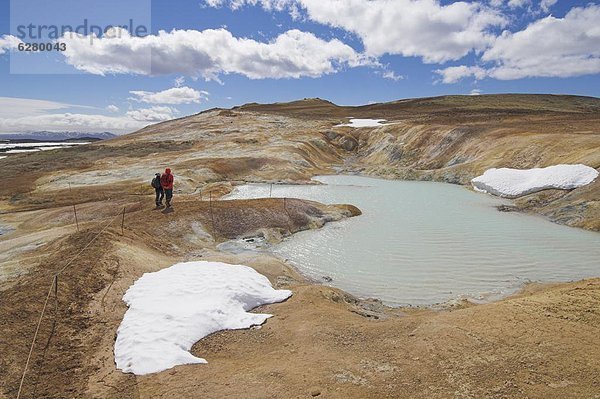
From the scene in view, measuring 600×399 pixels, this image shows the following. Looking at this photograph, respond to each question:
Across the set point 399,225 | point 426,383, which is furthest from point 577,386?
point 399,225

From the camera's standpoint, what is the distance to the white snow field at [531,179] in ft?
88.9

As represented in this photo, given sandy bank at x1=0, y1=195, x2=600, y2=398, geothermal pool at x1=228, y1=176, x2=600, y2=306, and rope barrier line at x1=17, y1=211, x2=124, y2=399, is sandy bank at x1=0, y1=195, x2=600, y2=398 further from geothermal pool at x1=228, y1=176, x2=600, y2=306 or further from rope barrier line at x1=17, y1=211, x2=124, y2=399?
geothermal pool at x1=228, y1=176, x2=600, y2=306

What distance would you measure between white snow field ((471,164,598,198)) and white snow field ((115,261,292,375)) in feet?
79.5

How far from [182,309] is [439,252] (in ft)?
42.5

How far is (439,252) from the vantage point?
1889 centimetres

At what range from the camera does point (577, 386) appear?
6973 millimetres

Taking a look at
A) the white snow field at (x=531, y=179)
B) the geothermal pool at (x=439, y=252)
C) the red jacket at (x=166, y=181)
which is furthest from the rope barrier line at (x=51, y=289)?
the white snow field at (x=531, y=179)

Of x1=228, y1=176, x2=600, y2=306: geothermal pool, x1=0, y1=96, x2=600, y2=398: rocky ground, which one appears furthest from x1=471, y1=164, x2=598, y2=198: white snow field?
x1=228, y1=176, x2=600, y2=306: geothermal pool

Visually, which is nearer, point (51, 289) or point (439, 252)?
point (51, 289)

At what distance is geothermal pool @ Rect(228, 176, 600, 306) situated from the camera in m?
15.5

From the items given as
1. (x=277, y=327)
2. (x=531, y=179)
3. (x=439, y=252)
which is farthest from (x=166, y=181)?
(x=531, y=179)

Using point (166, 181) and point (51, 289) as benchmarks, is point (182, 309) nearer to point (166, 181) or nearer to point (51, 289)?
point (51, 289)

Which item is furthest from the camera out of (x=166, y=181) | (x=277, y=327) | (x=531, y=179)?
(x=531, y=179)

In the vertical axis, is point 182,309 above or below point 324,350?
above
